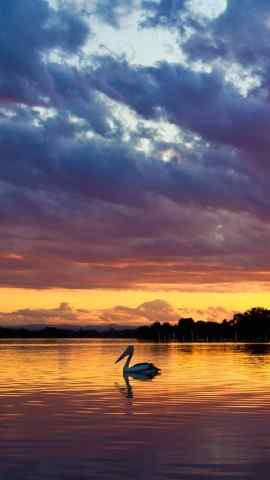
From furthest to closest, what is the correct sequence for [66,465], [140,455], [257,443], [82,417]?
1. [82,417]
2. [257,443]
3. [140,455]
4. [66,465]

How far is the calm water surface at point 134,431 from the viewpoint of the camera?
780 inches

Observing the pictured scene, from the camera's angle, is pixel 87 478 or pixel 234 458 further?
pixel 234 458

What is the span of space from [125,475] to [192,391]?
933 inches

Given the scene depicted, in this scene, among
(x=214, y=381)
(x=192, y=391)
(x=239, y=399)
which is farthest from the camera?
(x=214, y=381)

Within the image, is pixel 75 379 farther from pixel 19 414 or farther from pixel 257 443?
pixel 257 443

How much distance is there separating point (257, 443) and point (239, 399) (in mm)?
14185

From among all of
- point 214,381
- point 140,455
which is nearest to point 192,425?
point 140,455

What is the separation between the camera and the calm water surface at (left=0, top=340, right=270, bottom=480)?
19812 mm

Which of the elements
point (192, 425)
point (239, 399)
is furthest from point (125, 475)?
point (239, 399)

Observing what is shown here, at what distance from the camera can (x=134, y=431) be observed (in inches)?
1044

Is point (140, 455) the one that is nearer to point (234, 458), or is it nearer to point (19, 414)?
point (234, 458)

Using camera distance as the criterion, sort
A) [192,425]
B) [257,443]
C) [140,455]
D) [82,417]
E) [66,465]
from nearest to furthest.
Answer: [66,465]
[140,455]
[257,443]
[192,425]
[82,417]

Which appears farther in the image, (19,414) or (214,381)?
(214,381)

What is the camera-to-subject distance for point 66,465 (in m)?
20.4
